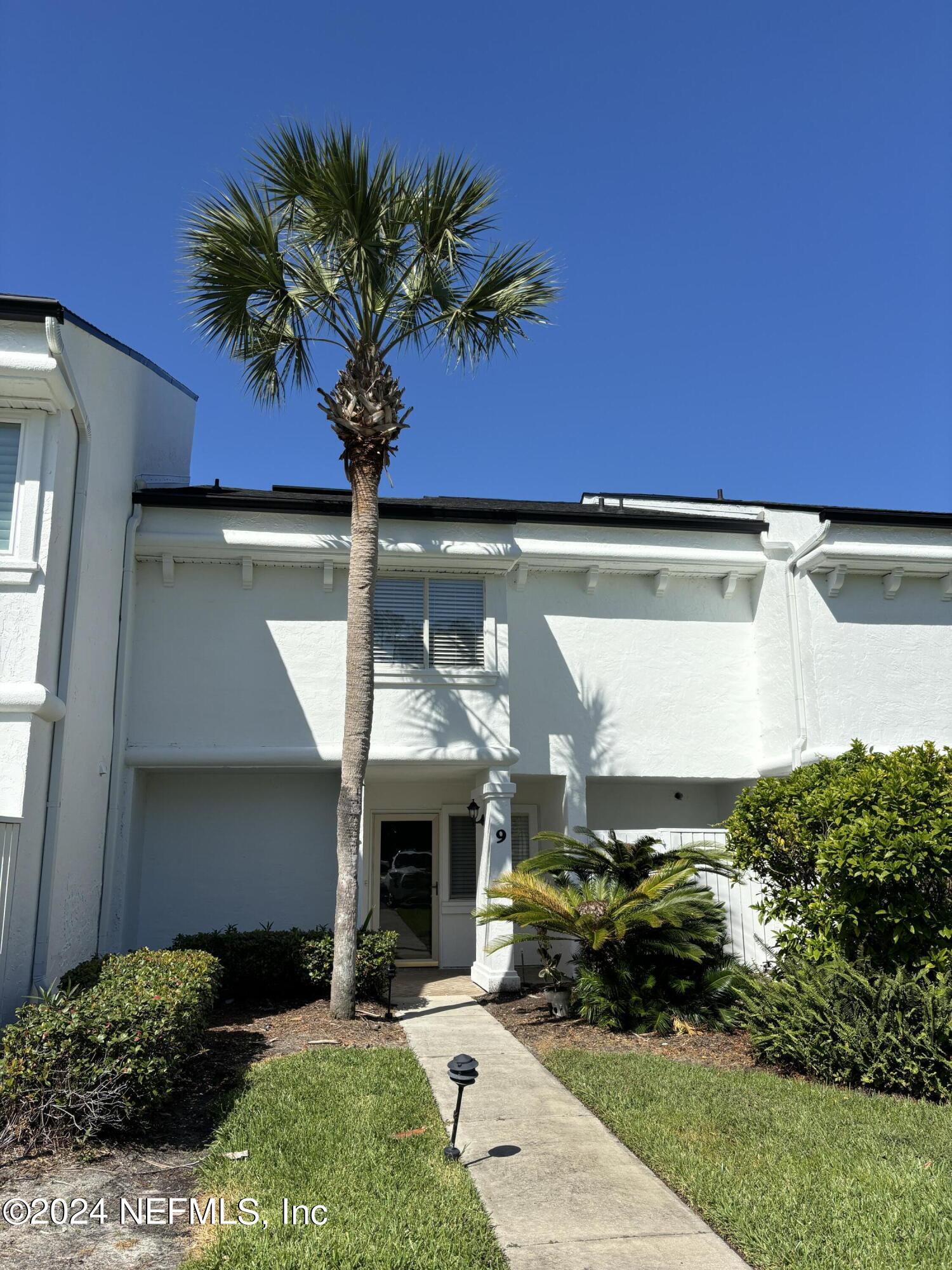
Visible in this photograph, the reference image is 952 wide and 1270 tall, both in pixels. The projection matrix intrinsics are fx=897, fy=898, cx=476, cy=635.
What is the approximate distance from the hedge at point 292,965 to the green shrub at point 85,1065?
12.8 ft

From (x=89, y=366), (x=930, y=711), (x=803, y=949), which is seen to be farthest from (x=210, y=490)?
(x=930, y=711)

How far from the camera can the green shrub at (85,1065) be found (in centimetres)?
551

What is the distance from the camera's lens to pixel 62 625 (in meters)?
8.84

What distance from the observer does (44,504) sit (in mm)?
8570

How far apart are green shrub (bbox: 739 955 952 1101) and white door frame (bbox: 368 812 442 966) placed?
700cm

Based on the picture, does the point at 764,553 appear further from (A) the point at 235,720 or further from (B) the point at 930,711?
(A) the point at 235,720

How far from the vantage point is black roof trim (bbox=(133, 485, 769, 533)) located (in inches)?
475

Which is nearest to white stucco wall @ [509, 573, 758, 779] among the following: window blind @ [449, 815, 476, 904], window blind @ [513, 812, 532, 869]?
window blind @ [513, 812, 532, 869]

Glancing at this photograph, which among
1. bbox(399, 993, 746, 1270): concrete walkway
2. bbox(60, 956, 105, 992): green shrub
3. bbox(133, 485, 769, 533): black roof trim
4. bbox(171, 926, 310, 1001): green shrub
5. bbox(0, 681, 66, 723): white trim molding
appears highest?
bbox(133, 485, 769, 533): black roof trim

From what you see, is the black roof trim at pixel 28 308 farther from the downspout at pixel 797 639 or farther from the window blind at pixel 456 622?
the downspout at pixel 797 639

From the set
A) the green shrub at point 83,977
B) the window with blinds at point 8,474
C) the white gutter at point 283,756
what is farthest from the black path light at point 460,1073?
the white gutter at point 283,756

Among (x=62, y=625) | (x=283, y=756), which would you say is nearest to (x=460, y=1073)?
(x=62, y=625)

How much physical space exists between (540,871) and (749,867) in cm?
241

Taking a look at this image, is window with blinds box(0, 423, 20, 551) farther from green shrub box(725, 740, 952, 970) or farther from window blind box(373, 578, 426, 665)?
green shrub box(725, 740, 952, 970)
